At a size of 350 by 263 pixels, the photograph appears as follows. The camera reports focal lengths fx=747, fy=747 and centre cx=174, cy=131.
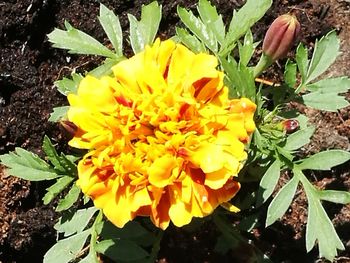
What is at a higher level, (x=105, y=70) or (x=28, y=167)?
(x=105, y=70)

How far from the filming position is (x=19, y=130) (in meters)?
2.09

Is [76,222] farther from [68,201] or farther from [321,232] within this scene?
[321,232]

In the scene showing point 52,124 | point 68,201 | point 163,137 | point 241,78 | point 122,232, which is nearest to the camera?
point 163,137

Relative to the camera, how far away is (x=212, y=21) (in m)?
1.69

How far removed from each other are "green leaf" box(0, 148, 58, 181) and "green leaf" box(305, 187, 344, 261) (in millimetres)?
592

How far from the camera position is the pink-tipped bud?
1.61 m

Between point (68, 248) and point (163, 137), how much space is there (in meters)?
0.51

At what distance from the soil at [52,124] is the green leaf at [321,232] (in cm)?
44

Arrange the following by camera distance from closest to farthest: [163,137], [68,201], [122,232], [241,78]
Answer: [163,137]
[241,78]
[68,201]
[122,232]

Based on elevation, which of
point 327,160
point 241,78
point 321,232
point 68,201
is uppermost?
point 241,78

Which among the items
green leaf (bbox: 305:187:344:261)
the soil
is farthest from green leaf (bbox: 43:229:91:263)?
green leaf (bbox: 305:187:344:261)

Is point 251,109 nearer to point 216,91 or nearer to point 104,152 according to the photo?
point 216,91

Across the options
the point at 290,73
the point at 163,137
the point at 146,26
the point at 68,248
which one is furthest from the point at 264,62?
the point at 68,248

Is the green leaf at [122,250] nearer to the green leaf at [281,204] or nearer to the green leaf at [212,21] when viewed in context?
the green leaf at [281,204]
